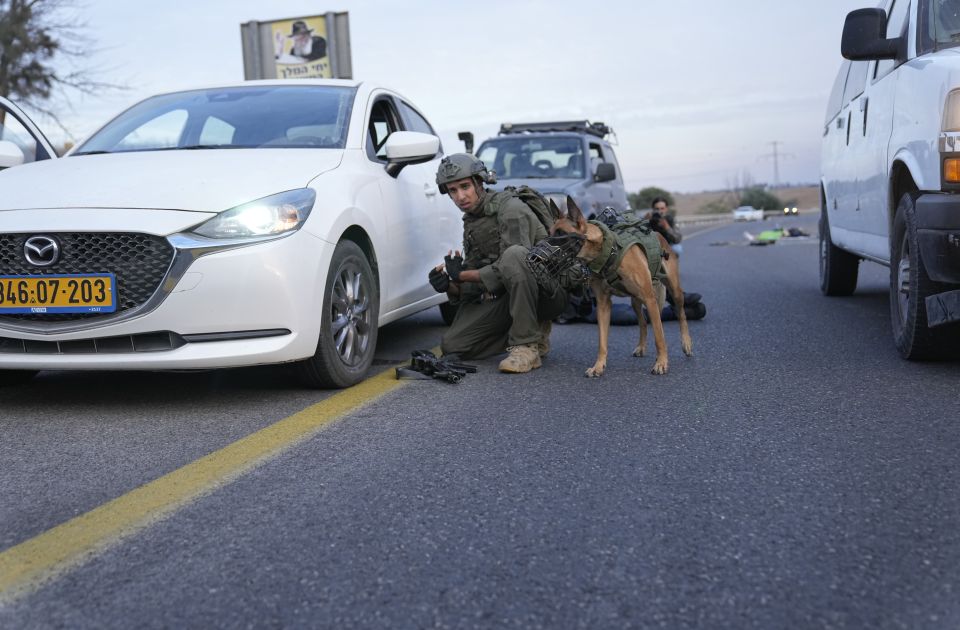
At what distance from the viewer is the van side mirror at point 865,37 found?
18.0 feet

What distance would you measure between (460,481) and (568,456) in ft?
1.55

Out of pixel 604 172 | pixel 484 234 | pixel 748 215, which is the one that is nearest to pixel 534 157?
pixel 604 172

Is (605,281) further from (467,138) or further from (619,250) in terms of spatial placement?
(467,138)

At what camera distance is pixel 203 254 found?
4.13 m

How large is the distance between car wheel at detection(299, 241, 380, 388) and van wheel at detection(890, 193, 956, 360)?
2.63 m

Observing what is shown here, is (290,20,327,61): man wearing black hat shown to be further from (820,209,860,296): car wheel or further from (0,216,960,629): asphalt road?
(0,216,960,629): asphalt road

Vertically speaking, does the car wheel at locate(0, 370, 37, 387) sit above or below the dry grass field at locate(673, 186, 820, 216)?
above

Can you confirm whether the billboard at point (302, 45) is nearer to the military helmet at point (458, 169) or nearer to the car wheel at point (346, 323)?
the military helmet at point (458, 169)

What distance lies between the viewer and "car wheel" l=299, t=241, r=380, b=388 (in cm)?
468

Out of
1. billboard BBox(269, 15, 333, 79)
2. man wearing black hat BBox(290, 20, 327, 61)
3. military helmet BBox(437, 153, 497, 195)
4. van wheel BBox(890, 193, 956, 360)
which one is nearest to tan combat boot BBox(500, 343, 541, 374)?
military helmet BBox(437, 153, 497, 195)

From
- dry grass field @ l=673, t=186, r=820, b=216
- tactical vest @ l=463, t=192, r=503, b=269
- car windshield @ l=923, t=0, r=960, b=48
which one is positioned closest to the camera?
car windshield @ l=923, t=0, r=960, b=48

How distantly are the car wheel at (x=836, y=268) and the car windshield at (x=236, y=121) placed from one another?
478 centimetres

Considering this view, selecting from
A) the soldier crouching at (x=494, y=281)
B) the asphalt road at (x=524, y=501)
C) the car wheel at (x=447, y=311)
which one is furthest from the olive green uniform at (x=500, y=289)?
the car wheel at (x=447, y=311)

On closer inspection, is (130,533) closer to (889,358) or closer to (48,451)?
(48,451)
